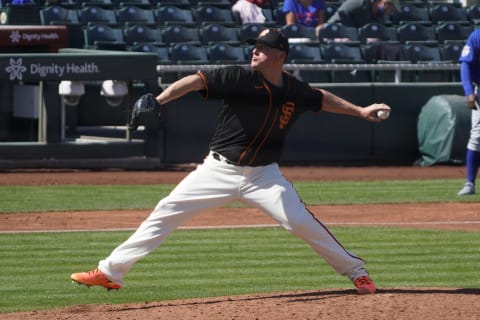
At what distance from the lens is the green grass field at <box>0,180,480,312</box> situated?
7453mm

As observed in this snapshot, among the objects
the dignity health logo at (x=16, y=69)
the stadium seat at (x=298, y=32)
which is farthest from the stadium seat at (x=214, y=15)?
the dignity health logo at (x=16, y=69)

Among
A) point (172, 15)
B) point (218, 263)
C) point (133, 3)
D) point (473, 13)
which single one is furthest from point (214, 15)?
point (218, 263)

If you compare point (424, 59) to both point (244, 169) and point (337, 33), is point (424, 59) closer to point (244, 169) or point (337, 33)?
point (337, 33)

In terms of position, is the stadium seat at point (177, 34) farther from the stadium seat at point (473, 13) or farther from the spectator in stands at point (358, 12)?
the stadium seat at point (473, 13)

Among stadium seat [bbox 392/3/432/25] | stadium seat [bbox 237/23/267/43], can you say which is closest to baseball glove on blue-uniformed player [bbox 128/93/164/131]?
stadium seat [bbox 237/23/267/43]

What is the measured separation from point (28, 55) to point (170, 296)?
7.94 metres

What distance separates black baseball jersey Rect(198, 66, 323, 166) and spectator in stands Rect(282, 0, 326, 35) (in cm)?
1153

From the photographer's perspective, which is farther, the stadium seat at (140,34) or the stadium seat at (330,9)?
the stadium seat at (330,9)

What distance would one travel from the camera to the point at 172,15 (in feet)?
60.0

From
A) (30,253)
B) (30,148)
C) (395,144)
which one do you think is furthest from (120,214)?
(395,144)

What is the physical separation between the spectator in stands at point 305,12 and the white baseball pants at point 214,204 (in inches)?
461

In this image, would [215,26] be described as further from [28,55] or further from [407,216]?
[407,216]

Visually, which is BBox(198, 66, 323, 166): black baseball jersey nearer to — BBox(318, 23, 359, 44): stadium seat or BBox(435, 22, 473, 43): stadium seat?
BBox(318, 23, 359, 44): stadium seat

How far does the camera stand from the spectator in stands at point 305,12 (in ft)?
59.4
